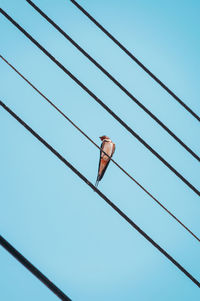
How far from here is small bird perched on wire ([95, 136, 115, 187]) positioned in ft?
41.2

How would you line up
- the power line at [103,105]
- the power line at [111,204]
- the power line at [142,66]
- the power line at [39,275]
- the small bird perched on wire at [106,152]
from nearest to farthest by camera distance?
the power line at [39,275], the power line at [111,204], the power line at [103,105], the power line at [142,66], the small bird perched on wire at [106,152]

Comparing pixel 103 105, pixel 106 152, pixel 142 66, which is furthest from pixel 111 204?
pixel 106 152

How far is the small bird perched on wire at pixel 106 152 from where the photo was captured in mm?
12555

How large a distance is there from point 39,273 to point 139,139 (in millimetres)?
1675

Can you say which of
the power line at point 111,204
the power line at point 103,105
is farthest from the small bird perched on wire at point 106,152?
the power line at point 111,204

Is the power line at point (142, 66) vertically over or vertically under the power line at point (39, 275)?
over

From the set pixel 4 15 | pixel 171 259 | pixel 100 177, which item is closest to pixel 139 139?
pixel 171 259

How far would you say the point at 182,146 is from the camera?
388 centimetres

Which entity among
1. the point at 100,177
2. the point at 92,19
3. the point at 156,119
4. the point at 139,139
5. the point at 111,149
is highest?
the point at 111,149

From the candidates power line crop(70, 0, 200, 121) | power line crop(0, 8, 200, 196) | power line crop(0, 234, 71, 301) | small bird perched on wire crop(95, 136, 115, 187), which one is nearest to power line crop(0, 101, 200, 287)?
power line crop(0, 8, 200, 196)

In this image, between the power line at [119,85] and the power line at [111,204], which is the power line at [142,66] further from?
the power line at [111,204]

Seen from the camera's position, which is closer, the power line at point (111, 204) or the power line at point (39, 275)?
the power line at point (39, 275)

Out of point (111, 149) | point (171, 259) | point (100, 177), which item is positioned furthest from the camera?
point (111, 149)

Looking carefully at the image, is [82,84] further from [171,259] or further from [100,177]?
[100,177]
